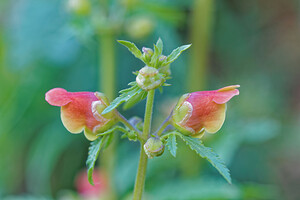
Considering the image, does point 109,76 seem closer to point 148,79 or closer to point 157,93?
point 157,93

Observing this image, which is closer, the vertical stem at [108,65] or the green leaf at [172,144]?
the green leaf at [172,144]

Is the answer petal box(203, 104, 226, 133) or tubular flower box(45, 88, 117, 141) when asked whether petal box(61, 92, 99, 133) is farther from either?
petal box(203, 104, 226, 133)

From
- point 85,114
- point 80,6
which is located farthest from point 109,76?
point 85,114

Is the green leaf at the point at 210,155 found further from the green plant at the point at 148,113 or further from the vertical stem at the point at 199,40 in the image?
the vertical stem at the point at 199,40

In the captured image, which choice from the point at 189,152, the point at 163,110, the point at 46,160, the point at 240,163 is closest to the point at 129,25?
the point at 163,110

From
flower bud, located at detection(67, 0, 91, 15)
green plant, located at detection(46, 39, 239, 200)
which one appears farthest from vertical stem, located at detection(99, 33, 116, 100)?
green plant, located at detection(46, 39, 239, 200)

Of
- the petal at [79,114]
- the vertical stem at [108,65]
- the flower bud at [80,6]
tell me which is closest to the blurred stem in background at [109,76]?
the vertical stem at [108,65]
